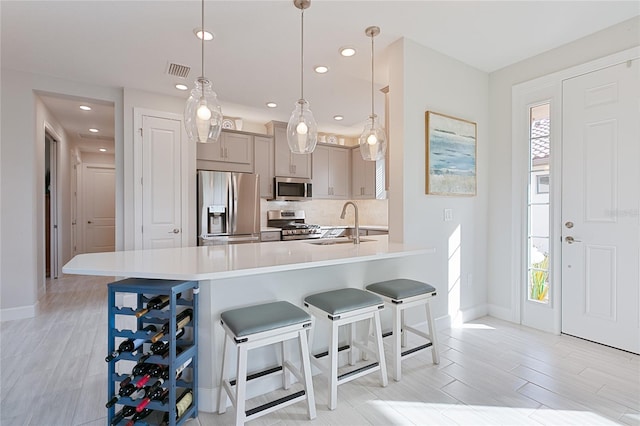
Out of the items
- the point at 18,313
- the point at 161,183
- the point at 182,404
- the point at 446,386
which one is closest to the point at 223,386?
the point at 182,404

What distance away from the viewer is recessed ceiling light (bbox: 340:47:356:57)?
2758mm

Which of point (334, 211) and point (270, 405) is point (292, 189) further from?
point (270, 405)

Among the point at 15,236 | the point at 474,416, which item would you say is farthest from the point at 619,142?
the point at 15,236

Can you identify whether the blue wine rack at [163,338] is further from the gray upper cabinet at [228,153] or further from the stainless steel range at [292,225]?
the stainless steel range at [292,225]

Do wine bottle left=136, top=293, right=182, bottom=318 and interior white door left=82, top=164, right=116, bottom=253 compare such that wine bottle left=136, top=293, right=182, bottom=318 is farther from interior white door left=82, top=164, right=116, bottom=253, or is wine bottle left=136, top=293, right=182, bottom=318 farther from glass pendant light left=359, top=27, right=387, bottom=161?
interior white door left=82, top=164, right=116, bottom=253

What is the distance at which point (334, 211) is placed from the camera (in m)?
6.19

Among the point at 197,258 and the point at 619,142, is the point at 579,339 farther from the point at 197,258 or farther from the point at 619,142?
the point at 197,258

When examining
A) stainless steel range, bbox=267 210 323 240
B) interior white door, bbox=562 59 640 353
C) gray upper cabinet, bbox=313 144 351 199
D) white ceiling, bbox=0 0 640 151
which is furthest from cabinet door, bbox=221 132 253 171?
interior white door, bbox=562 59 640 353

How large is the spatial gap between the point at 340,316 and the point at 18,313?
143 inches

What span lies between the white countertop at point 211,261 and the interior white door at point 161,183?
1963 millimetres

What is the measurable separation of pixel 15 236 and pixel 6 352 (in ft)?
4.52

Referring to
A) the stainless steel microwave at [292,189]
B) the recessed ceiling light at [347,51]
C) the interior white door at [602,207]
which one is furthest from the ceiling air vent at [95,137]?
the interior white door at [602,207]

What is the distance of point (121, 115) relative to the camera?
3721 millimetres

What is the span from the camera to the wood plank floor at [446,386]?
1709 mm
